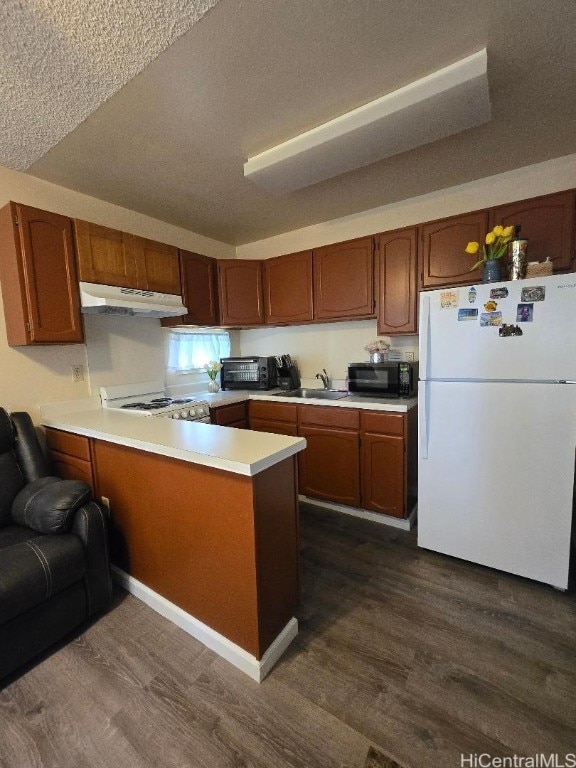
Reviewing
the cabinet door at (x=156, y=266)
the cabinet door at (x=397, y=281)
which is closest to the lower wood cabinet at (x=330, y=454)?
the cabinet door at (x=397, y=281)

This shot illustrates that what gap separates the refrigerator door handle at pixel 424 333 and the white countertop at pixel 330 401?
1.20 ft

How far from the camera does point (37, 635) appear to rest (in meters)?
→ 1.35

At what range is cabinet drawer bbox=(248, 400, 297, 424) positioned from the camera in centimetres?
271

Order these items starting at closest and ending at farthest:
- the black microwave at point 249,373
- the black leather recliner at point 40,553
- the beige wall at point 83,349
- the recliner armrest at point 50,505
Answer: the black leather recliner at point 40,553
the recliner armrest at point 50,505
the beige wall at point 83,349
the black microwave at point 249,373

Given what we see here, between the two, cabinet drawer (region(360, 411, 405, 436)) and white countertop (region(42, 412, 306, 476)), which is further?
cabinet drawer (region(360, 411, 405, 436))

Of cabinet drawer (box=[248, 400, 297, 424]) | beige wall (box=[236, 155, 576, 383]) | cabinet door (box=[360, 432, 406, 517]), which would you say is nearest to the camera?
beige wall (box=[236, 155, 576, 383])

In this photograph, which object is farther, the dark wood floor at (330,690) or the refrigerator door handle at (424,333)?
the refrigerator door handle at (424,333)

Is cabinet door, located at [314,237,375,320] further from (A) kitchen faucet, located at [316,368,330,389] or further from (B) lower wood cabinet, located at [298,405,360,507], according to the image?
(B) lower wood cabinet, located at [298,405,360,507]

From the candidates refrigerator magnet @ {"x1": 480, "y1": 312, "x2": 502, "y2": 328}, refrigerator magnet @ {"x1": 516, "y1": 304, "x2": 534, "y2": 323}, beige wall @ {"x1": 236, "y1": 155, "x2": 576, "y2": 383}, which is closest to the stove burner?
beige wall @ {"x1": 236, "y1": 155, "x2": 576, "y2": 383}

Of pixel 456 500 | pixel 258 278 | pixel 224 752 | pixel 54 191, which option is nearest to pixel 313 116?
pixel 258 278

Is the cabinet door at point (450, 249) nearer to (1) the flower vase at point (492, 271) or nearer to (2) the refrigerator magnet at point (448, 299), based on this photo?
(1) the flower vase at point (492, 271)

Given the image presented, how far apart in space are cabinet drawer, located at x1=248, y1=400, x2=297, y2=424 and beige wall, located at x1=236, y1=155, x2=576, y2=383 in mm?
626

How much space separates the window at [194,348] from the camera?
304cm

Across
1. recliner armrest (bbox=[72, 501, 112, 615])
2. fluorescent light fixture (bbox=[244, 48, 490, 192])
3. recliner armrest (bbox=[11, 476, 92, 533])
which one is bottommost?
recliner armrest (bbox=[72, 501, 112, 615])
